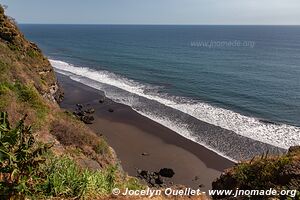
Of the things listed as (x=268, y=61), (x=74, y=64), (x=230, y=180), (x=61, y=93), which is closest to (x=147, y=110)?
(x=61, y=93)

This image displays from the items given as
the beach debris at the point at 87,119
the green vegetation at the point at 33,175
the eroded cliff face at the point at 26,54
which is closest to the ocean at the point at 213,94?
the beach debris at the point at 87,119

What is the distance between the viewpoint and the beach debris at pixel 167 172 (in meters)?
27.0

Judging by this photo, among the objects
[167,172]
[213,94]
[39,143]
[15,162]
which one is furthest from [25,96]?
[213,94]

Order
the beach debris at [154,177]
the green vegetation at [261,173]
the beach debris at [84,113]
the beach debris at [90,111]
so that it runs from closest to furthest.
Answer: the green vegetation at [261,173] → the beach debris at [154,177] → the beach debris at [84,113] → the beach debris at [90,111]

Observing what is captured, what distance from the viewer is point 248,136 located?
3619 cm

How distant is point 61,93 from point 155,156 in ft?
78.2

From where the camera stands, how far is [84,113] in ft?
137

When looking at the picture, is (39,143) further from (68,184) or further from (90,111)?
(90,111)

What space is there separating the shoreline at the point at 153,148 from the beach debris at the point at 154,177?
578 millimetres

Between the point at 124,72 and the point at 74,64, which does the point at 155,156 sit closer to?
the point at 124,72

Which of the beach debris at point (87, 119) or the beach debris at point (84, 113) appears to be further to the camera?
the beach debris at point (84, 113)

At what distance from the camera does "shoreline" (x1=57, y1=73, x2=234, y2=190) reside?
2822 centimetres

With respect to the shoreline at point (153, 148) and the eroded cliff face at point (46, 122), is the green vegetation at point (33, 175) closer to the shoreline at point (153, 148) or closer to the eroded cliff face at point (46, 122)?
the eroded cliff face at point (46, 122)

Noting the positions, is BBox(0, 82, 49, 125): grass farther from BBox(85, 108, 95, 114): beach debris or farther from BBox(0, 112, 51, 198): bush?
BBox(85, 108, 95, 114): beach debris
